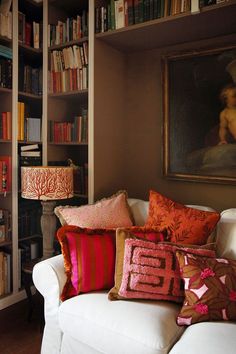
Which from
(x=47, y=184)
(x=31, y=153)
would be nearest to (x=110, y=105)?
(x=31, y=153)

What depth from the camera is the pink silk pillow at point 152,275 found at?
66.3 inches

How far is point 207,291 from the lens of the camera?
1558 mm

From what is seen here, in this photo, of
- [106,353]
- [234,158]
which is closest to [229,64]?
[234,158]

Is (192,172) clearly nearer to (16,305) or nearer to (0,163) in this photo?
(0,163)

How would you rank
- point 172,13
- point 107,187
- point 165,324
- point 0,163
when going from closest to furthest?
1. point 165,324
2. point 172,13
3. point 0,163
4. point 107,187

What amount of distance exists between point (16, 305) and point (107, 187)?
1.20 metres

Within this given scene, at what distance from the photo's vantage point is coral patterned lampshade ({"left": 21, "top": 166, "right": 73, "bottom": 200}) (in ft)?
7.21

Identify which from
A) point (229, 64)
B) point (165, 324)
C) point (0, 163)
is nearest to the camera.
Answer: point (165, 324)

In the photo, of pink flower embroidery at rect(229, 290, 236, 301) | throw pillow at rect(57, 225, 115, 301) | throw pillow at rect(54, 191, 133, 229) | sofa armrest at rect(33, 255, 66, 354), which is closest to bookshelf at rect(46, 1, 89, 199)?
throw pillow at rect(54, 191, 133, 229)

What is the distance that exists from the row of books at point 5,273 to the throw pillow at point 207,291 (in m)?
1.55

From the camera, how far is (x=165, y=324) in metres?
1.51

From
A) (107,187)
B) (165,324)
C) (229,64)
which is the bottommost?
(165,324)

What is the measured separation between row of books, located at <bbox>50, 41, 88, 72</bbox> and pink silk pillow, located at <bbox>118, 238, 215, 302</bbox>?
5.21 feet

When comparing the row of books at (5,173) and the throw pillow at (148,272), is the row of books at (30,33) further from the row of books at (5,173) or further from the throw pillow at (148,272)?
the throw pillow at (148,272)
